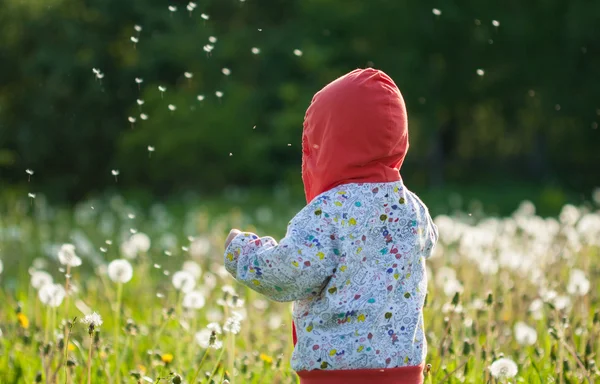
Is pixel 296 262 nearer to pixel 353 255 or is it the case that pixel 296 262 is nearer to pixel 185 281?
pixel 353 255

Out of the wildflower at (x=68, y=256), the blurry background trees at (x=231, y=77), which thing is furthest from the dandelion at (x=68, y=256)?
the blurry background trees at (x=231, y=77)

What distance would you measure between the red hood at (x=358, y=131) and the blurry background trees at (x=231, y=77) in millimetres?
15797

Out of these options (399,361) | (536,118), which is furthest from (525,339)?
(536,118)

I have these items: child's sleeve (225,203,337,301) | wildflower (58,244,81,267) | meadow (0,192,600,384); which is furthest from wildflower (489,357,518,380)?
wildflower (58,244,81,267)

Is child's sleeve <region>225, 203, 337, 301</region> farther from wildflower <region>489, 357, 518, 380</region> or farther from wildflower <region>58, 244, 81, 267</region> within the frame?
wildflower <region>58, 244, 81, 267</region>

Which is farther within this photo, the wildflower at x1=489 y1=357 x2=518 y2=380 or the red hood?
the wildflower at x1=489 y1=357 x2=518 y2=380

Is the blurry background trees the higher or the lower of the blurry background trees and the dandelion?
the lower

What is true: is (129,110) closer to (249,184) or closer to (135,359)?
(249,184)

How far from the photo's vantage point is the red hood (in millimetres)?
2336

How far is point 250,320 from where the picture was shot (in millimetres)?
5094

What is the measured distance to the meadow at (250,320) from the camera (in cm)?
310

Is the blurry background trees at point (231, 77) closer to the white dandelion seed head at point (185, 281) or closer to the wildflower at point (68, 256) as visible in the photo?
the white dandelion seed head at point (185, 281)

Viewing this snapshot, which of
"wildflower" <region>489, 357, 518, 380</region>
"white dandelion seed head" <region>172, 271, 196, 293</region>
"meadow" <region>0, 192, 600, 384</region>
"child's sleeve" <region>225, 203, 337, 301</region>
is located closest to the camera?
"child's sleeve" <region>225, 203, 337, 301</region>

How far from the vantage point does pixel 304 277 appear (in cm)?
225
